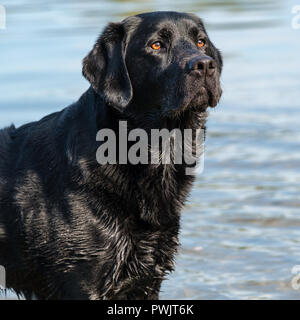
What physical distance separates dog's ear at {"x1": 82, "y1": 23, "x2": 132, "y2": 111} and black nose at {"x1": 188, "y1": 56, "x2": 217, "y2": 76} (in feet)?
1.40

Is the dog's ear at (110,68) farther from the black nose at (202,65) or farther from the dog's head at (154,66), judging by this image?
the black nose at (202,65)

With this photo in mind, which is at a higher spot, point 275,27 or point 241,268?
point 275,27

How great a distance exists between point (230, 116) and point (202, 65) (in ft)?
18.6

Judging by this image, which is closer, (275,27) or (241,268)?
(241,268)

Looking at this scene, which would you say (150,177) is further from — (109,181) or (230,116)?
(230,116)

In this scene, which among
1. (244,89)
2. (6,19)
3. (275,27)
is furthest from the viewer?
(6,19)

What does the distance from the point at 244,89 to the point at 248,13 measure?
A: 5.57 metres

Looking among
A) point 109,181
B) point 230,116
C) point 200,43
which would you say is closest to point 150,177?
point 109,181

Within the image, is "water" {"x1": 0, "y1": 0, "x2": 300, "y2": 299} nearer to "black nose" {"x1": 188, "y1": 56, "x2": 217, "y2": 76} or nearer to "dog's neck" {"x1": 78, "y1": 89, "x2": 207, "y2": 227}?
"dog's neck" {"x1": 78, "y1": 89, "x2": 207, "y2": 227}

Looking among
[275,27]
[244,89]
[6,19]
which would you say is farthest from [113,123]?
[6,19]

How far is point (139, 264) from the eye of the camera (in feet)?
17.4

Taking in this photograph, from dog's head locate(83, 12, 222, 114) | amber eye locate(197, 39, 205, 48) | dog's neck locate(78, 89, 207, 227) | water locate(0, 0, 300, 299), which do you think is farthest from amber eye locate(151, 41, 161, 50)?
water locate(0, 0, 300, 299)

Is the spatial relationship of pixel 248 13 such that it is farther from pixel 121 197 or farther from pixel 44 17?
pixel 121 197
